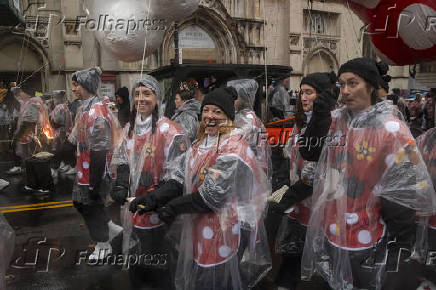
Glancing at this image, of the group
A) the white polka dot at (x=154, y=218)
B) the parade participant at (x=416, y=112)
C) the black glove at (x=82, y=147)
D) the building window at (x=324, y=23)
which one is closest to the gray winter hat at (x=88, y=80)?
the black glove at (x=82, y=147)

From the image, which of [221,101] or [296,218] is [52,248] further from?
[221,101]

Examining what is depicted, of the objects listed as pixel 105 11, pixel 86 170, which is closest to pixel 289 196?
pixel 86 170

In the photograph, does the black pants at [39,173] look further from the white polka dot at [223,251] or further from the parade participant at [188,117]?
the white polka dot at [223,251]

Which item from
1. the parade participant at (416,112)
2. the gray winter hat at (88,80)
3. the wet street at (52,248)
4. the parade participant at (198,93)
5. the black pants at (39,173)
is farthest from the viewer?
the parade participant at (416,112)

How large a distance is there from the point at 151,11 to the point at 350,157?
8.59 ft

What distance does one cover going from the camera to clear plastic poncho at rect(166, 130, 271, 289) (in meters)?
2.29

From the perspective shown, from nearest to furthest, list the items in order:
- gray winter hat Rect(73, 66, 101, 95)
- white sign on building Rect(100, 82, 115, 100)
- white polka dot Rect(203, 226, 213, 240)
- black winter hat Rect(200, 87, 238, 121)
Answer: white polka dot Rect(203, 226, 213, 240), black winter hat Rect(200, 87, 238, 121), gray winter hat Rect(73, 66, 101, 95), white sign on building Rect(100, 82, 115, 100)

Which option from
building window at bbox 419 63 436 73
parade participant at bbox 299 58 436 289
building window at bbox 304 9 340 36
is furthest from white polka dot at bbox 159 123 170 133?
building window at bbox 304 9 340 36

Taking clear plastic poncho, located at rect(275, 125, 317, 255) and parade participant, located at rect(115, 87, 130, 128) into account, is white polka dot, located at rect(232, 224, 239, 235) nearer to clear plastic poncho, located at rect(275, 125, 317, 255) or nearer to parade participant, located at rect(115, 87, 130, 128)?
clear plastic poncho, located at rect(275, 125, 317, 255)

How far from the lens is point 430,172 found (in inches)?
117

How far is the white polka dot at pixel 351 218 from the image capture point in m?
2.11

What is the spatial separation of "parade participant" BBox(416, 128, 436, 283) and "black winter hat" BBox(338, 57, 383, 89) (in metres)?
1.18


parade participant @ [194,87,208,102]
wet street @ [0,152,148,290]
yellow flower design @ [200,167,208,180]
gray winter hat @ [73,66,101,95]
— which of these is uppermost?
gray winter hat @ [73,66,101,95]

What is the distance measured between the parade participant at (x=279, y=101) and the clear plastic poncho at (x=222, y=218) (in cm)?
593
